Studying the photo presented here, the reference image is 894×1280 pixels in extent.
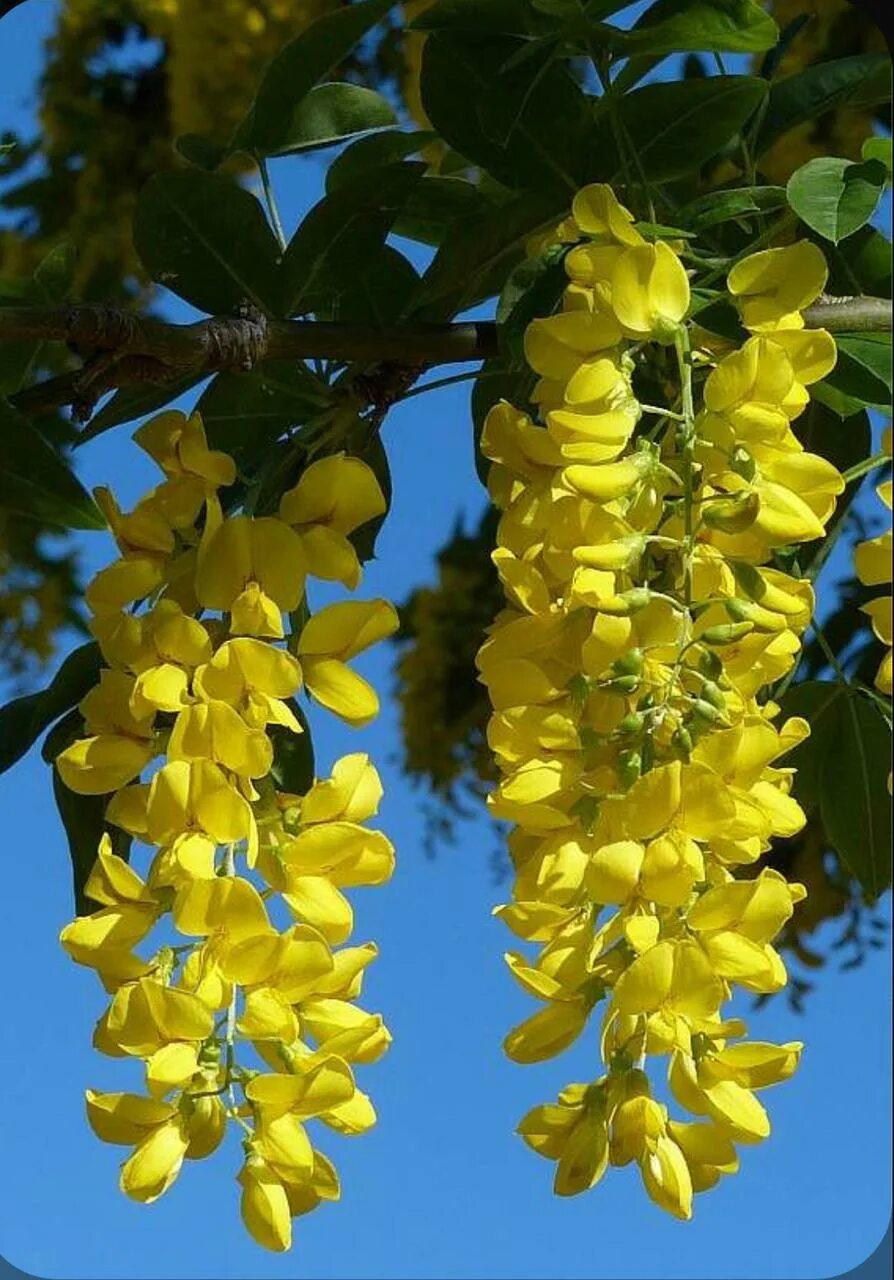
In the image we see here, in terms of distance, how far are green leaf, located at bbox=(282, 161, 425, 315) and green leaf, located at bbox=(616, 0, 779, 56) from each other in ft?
0.23

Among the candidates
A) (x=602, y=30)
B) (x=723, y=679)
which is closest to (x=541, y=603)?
(x=723, y=679)

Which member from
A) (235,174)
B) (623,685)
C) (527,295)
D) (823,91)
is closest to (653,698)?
(623,685)

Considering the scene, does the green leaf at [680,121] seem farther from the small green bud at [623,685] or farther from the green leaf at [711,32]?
the small green bud at [623,685]

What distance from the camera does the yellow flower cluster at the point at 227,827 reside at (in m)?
0.34

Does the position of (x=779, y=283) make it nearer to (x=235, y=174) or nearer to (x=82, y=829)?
(x=82, y=829)

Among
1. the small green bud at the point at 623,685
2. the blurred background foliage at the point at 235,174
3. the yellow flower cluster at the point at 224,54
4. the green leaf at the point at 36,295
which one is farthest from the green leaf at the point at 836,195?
the yellow flower cluster at the point at 224,54

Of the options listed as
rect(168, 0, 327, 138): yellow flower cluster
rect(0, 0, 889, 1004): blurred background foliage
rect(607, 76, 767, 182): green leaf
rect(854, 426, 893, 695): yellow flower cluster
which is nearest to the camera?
rect(854, 426, 893, 695): yellow flower cluster

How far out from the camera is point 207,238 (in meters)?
0.45

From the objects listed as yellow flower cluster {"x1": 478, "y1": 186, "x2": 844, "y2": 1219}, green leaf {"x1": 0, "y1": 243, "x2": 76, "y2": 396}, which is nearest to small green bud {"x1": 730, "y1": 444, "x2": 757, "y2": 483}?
yellow flower cluster {"x1": 478, "y1": 186, "x2": 844, "y2": 1219}

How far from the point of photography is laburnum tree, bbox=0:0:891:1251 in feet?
1.13

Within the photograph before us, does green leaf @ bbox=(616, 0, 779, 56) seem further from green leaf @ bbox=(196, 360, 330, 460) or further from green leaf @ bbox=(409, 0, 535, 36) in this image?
green leaf @ bbox=(196, 360, 330, 460)

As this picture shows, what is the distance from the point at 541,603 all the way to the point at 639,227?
0.09 meters

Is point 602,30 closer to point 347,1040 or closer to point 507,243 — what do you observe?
point 507,243

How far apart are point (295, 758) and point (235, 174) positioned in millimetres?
762
